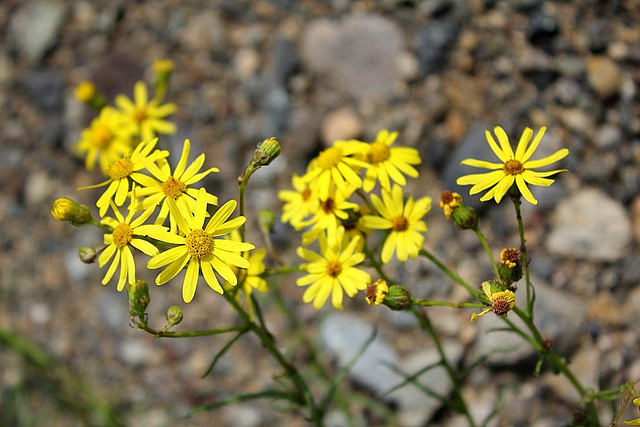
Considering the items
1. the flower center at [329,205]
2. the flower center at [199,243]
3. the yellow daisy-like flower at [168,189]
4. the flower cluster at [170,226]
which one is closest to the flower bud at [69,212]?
the flower cluster at [170,226]

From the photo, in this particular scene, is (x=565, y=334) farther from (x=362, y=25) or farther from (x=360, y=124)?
(x=362, y=25)

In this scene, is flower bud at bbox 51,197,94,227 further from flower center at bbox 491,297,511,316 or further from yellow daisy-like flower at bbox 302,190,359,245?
flower center at bbox 491,297,511,316

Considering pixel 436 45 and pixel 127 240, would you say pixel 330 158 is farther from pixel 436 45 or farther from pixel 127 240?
pixel 436 45

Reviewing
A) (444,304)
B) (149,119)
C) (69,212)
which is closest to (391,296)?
(444,304)

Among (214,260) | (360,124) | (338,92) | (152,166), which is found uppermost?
(338,92)


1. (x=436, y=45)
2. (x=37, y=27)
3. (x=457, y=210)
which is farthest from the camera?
(x=37, y=27)

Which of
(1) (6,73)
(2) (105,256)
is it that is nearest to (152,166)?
(2) (105,256)

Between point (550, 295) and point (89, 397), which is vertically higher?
point (550, 295)
